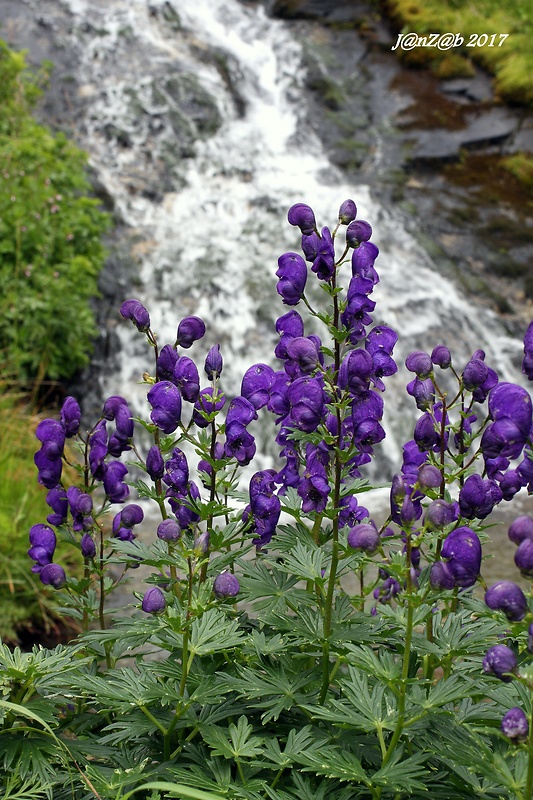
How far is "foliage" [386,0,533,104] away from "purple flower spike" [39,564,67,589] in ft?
31.0

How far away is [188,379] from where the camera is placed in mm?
2010

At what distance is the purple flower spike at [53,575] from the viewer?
2141 mm

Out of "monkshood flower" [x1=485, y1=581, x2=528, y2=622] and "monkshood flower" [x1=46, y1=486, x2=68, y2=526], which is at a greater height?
"monkshood flower" [x1=485, y1=581, x2=528, y2=622]

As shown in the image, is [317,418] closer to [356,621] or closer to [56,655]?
[356,621]

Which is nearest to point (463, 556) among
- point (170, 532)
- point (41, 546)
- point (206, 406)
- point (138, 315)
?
point (170, 532)

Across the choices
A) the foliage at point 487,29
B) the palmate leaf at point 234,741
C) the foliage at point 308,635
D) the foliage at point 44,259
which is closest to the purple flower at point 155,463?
the foliage at point 308,635

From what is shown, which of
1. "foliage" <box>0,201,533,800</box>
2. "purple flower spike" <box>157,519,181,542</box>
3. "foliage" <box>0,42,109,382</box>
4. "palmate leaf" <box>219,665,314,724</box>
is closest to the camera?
"foliage" <box>0,201,533,800</box>

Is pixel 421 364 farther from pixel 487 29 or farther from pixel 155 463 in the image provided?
pixel 487 29

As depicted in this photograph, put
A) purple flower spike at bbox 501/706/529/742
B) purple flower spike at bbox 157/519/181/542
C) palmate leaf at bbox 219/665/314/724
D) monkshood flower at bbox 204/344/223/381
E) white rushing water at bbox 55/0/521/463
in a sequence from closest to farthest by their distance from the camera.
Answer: purple flower spike at bbox 501/706/529/742
palmate leaf at bbox 219/665/314/724
purple flower spike at bbox 157/519/181/542
monkshood flower at bbox 204/344/223/381
white rushing water at bbox 55/0/521/463

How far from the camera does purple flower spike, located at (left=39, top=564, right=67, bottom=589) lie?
2.14m

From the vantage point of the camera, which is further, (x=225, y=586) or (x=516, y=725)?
(x=225, y=586)

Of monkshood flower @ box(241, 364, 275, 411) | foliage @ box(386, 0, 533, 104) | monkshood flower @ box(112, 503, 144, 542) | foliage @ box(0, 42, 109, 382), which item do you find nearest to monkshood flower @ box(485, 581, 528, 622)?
monkshood flower @ box(241, 364, 275, 411)

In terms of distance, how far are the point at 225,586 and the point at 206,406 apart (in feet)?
1.46

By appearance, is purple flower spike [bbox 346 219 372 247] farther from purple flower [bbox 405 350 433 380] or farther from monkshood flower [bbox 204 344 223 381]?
monkshood flower [bbox 204 344 223 381]
